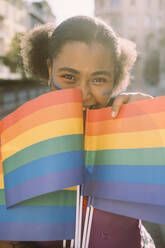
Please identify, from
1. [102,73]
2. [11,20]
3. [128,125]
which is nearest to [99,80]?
[102,73]

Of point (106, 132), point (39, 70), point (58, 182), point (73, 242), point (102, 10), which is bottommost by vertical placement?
point (73, 242)

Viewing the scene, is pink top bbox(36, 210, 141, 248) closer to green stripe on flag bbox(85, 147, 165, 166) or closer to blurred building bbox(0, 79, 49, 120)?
green stripe on flag bbox(85, 147, 165, 166)

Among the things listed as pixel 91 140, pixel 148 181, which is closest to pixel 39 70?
pixel 91 140

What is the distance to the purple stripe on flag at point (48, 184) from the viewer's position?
49cm

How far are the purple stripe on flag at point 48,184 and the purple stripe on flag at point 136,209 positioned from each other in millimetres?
84

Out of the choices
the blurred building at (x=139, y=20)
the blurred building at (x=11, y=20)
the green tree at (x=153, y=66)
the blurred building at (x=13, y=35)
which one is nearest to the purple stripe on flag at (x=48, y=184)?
the blurred building at (x=13, y=35)

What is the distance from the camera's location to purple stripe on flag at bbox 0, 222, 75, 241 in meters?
0.54

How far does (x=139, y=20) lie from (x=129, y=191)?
2653cm

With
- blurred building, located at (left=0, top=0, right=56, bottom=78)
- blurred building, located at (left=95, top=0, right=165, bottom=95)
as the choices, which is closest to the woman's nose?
blurred building, located at (left=0, top=0, right=56, bottom=78)

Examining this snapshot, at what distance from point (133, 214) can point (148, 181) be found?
0.26 ft

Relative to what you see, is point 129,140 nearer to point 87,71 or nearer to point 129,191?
point 129,191

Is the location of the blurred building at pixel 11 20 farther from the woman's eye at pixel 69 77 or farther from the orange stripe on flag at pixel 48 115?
the orange stripe on flag at pixel 48 115

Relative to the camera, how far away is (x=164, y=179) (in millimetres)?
490

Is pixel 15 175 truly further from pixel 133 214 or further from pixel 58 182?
pixel 133 214
